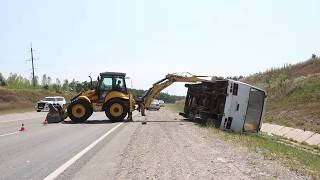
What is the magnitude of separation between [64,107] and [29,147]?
53.5 ft

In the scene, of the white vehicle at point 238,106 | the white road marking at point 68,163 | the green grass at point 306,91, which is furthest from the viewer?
the green grass at point 306,91

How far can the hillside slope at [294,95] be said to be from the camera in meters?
37.0

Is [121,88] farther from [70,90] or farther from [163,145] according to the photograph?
[70,90]

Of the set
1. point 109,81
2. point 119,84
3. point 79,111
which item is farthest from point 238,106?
point 79,111

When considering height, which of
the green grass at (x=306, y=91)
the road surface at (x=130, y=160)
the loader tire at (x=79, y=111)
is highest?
the green grass at (x=306, y=91)

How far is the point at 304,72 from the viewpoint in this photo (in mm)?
59562

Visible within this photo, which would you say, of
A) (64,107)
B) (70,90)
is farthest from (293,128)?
(70,90)

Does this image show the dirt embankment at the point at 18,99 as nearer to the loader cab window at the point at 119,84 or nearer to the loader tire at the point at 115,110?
the loader cab window at the point at 119,84

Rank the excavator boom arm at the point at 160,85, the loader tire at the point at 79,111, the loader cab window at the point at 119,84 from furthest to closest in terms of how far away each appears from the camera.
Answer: the excavator boom arm at the point at 160,85 < the loader cab window at the point at 119,84 < the loader tire at the point at 79,111

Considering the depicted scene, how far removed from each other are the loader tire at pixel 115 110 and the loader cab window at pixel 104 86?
0.89m

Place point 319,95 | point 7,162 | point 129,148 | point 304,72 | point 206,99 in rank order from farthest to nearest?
point 304,72
point 319,95
point 206,99
point 129,148
point 7,162

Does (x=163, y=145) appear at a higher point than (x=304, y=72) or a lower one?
lower

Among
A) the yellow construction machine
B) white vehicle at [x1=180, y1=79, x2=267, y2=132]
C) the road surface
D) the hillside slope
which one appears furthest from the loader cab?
the road surface

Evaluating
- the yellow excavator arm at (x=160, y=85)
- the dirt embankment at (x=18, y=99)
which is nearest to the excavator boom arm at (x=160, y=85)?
the yellow excavator arm at (x=160, y=85)
